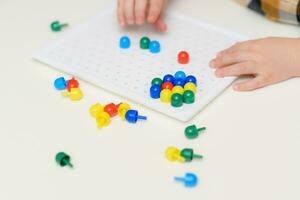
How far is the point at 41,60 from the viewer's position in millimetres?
792

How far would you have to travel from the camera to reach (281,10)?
2.83 feet

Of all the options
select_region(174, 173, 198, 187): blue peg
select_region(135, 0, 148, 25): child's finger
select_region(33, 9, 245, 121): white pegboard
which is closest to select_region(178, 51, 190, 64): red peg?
select_region(33, 9, 245, 121): white pegboard

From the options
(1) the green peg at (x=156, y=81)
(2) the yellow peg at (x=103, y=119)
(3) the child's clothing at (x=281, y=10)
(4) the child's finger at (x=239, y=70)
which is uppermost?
(3) the child's clothing at (x=281, y=10)

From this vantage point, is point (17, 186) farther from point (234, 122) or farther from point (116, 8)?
point (116, 8)

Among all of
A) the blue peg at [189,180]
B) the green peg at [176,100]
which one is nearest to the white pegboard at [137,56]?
the green peg at [176,100]

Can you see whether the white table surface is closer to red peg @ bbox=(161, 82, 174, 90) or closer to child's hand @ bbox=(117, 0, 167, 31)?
red peg @ bbox=(161, 82, 174, 90)

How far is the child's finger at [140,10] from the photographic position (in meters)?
0.83

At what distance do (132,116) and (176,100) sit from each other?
7 centimetres

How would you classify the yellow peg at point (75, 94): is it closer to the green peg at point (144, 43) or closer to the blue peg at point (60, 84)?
the blue peg at point (60, 84)

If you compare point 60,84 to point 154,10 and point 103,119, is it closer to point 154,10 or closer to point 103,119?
point 103,119

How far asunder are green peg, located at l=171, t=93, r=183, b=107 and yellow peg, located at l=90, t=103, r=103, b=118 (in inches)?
4.1

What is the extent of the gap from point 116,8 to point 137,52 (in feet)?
0.48

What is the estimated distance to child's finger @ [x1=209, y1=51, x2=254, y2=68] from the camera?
2.43 ft

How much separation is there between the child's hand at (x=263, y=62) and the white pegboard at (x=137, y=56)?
0.02 metres
